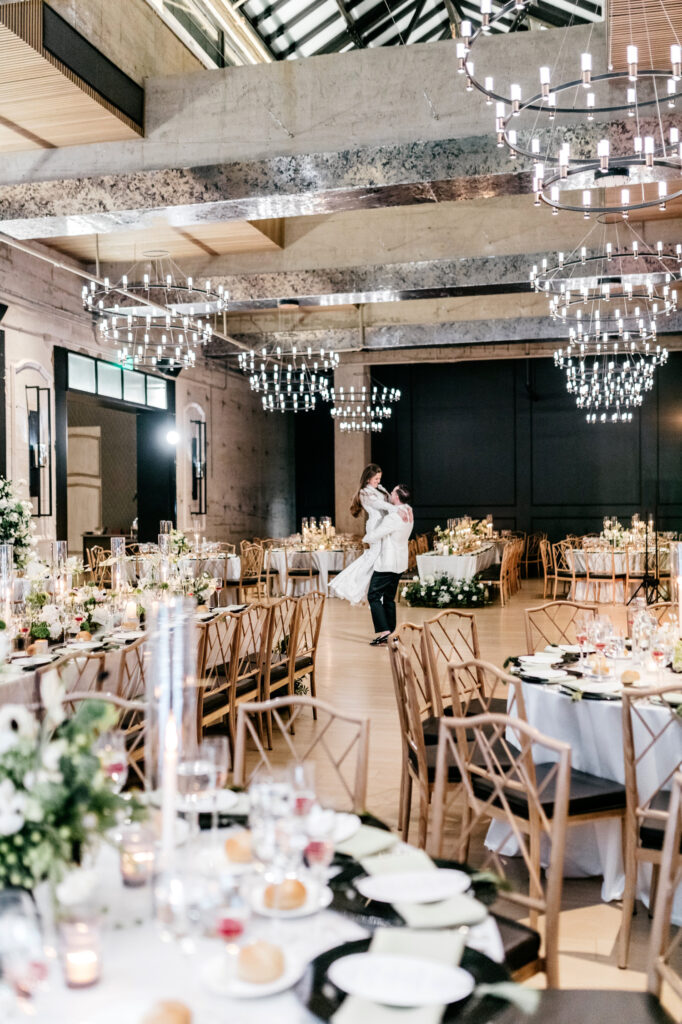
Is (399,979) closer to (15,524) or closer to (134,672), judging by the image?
(134,672)

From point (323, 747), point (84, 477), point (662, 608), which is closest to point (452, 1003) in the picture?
point (323, 747)

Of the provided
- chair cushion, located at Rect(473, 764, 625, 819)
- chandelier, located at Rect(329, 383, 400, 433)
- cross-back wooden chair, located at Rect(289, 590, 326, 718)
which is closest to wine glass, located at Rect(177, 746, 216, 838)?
chair cushion, located at Rect(473, 764, 625, 819)

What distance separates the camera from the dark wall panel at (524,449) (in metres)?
18.4

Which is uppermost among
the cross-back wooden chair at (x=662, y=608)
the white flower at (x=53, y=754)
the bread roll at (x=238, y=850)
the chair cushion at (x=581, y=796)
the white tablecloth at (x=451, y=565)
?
the white flower at (x=53, y=754)

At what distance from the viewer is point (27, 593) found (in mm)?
5445

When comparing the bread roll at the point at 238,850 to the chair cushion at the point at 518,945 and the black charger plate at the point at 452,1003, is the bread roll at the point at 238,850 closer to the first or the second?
the black charger plate at the point at 452,1003

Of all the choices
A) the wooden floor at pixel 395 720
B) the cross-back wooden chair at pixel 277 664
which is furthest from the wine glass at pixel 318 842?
the cross-back wooden chair at pixel 277 664

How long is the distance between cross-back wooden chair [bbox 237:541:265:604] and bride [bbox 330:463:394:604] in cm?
247

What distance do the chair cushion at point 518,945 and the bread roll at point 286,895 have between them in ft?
2.31

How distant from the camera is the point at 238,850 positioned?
1.88 metres

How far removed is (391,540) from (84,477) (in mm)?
12051

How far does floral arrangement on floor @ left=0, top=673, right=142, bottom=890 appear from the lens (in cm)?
154

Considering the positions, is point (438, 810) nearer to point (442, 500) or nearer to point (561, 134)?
point (561, 134)

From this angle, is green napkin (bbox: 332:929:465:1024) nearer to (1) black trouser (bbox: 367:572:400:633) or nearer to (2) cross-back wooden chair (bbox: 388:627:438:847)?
(2) cross-back wooden chair (bbox: 388:627:438:847)
